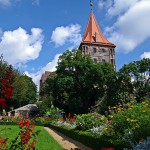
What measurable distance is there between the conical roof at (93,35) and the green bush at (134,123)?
58983mm

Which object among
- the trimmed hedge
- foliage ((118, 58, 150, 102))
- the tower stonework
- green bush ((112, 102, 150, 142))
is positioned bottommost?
the trimmed hedge

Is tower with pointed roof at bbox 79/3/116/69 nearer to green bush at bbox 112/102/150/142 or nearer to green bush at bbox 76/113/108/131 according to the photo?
green bush at bbox 76/113/108/131

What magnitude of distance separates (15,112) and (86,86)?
40.3ft

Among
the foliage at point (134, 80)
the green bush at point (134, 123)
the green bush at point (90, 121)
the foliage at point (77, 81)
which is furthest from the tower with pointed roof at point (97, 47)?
the green bush at point (134, 123)

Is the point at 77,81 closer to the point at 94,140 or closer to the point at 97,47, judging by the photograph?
the point at 97,47

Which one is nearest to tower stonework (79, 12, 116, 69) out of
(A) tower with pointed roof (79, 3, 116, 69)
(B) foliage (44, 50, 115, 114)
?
(A) tower with pointed roof (79, 3, 116, 69)

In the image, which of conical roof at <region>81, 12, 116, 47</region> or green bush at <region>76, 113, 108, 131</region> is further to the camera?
conical roof at <region>81, 12, 116, 47</region>

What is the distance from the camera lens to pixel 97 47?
71812mm

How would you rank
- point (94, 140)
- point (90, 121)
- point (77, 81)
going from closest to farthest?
point (94, 140) → point (90, 121) → point (77, 81)

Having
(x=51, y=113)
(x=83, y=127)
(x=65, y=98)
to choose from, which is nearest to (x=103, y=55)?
(x=65, y=98)

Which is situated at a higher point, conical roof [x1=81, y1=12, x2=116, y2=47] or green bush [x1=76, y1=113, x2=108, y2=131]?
conical roof [x1=81, y1=12, x2=116, y2=47]

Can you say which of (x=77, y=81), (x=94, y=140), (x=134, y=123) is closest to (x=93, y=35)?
(x=77, y=81)

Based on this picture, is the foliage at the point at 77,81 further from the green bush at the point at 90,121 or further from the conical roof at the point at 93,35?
the green bush at the point at 90,121

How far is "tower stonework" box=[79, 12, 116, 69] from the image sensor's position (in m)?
70.6
